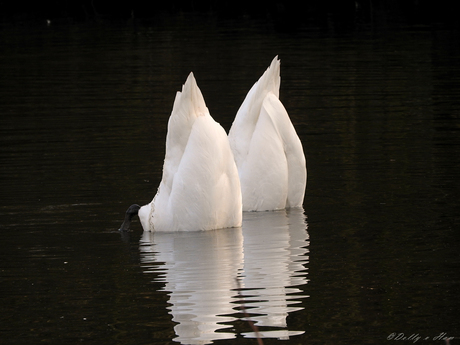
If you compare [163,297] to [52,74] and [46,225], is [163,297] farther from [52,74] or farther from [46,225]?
[52,74]

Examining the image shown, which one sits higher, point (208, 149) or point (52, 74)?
point (52, 74)

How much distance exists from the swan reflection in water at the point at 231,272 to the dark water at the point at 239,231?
2cm

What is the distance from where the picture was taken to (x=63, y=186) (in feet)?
39.9

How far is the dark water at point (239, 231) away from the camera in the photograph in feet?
23.3

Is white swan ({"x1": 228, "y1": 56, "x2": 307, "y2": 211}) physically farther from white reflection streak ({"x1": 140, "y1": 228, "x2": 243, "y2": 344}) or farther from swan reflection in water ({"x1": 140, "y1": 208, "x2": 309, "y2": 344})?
white reflection streak ({"x1": 140, "y1": 228, "x2": 243, "y2": 344})

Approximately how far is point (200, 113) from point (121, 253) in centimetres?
173

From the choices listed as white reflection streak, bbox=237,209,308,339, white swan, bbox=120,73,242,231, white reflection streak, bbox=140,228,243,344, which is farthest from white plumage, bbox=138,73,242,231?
white reflection streak, bbox=237,209,308,339

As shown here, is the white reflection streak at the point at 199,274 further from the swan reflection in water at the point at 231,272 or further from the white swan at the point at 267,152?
the white swan at the point at 267,152

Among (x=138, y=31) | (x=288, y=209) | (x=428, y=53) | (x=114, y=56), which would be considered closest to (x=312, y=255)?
(x=288, y=209)

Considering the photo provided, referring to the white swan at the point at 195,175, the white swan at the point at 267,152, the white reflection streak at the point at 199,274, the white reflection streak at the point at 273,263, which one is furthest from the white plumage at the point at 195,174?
the white swan at the point at 267,152

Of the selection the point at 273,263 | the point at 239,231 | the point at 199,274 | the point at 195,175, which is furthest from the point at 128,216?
the point at 273,263

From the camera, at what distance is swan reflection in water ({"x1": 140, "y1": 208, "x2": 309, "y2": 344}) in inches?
276

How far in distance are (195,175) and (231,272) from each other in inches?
56.1

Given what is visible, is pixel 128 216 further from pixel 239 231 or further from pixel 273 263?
pixel 273 263
